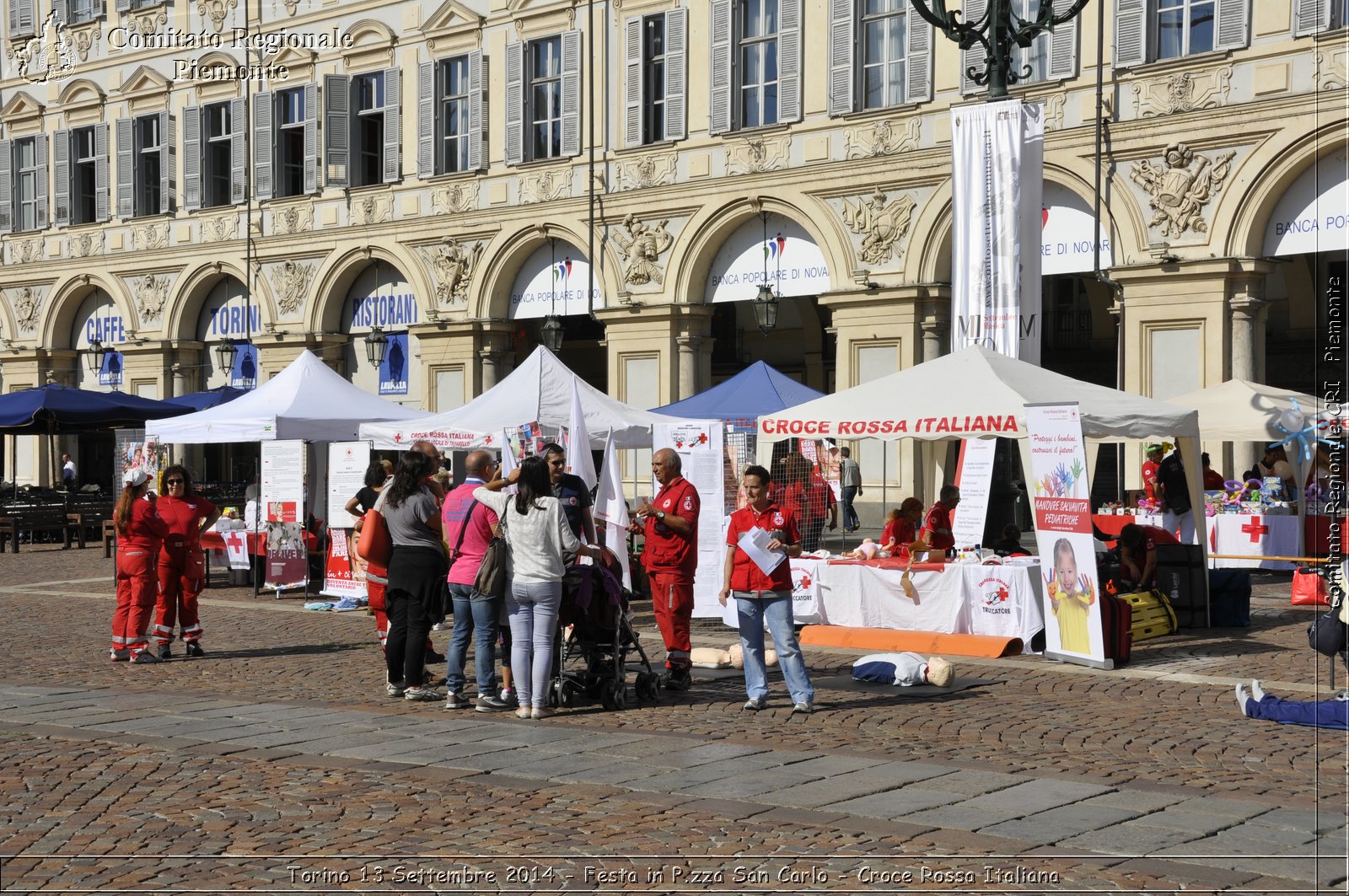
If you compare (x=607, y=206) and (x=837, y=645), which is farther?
(x=607, y=206)

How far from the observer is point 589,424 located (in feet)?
57.9

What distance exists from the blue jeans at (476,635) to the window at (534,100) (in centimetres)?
1944

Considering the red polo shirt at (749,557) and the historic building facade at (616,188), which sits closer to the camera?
the red polo shirt at (749,557)

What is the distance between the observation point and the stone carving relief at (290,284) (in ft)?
107

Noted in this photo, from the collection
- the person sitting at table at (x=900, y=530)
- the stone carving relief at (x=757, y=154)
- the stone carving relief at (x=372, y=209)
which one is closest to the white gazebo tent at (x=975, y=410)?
the person sitting at table at (x=900, y=530)

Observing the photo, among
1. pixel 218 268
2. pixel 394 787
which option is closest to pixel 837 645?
pixel 394 787

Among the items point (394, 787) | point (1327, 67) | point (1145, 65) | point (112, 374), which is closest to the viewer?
point (394, 787)

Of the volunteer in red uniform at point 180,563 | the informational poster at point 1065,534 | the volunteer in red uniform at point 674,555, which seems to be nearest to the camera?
the volunteer in red uniform at point 674,555

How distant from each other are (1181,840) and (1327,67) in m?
16.6

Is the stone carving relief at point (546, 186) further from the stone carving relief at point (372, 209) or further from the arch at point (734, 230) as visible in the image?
the stone carving relief at point (372, 209)

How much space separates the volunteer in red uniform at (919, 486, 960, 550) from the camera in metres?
15.0

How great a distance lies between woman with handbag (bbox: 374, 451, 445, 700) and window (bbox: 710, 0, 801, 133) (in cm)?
1681

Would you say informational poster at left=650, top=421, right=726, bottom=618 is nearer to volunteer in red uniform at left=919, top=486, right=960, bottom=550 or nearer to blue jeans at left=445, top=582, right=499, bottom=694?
volunteer in red uniform at left=919, top=486, right=960, bottom=550

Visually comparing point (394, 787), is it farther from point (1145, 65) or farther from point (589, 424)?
point (1145, 65)
